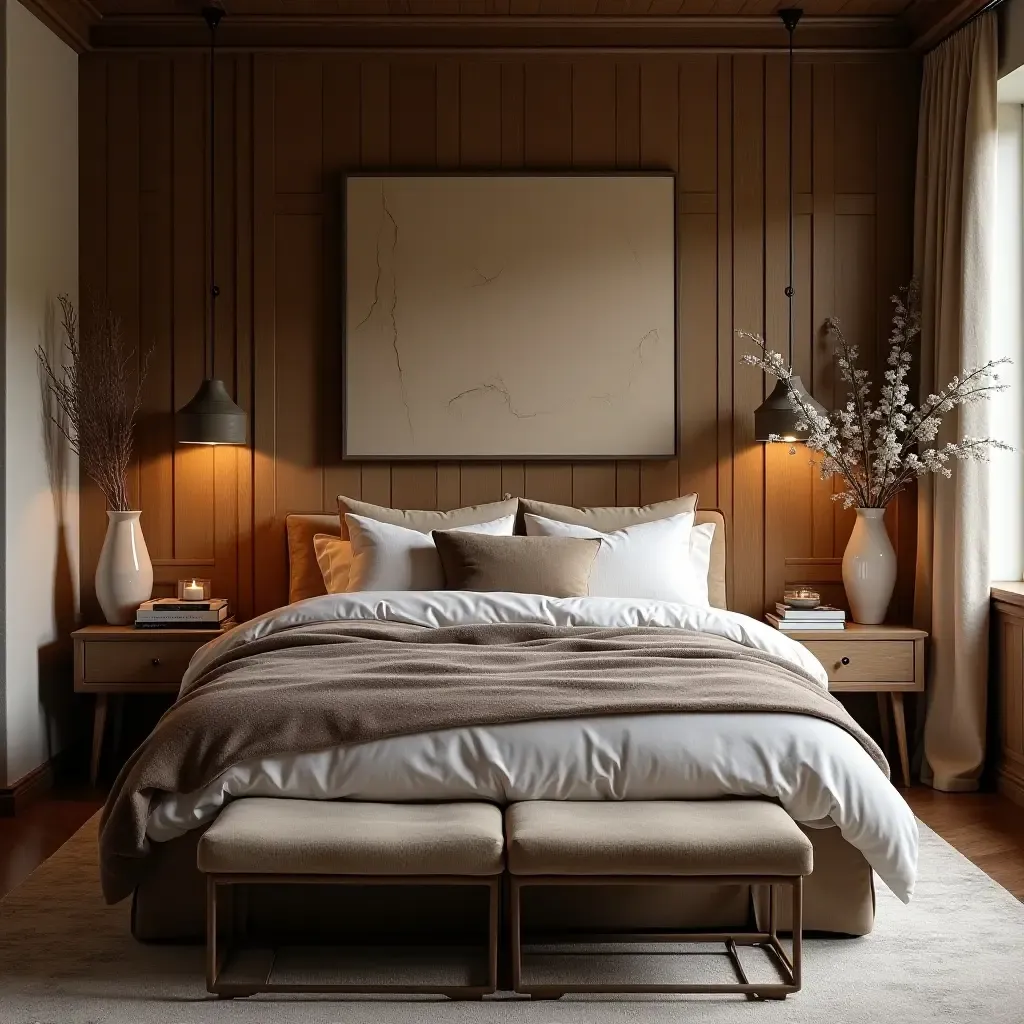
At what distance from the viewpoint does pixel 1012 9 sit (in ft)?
14.0

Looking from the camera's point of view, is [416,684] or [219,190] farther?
[219,190]

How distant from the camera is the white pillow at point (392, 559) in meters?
4.41

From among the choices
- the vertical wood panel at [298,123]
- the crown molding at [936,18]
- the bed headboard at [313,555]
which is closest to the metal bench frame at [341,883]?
the bed headboard at [313,555]

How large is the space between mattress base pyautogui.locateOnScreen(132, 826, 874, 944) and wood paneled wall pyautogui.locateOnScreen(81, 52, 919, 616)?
211 cm

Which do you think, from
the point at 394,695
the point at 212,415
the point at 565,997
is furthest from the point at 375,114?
the point at 565,997

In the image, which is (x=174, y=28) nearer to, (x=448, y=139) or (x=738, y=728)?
(x=448, y=139)

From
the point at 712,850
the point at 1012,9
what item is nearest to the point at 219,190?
the point at 1012,9

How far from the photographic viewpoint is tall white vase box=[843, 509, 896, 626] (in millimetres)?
4652

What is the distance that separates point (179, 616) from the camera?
4590mm

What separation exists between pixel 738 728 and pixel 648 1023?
73cm

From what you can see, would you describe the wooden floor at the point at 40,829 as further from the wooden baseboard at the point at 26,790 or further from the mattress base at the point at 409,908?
the mattress base at the point at 409,908

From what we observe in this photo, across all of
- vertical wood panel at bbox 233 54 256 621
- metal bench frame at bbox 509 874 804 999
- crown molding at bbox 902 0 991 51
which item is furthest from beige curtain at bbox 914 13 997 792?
vertical wood panel at bbox 233 54 256 621

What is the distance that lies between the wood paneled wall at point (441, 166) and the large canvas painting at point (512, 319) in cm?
10

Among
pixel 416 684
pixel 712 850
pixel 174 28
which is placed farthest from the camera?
pixel 174 28
